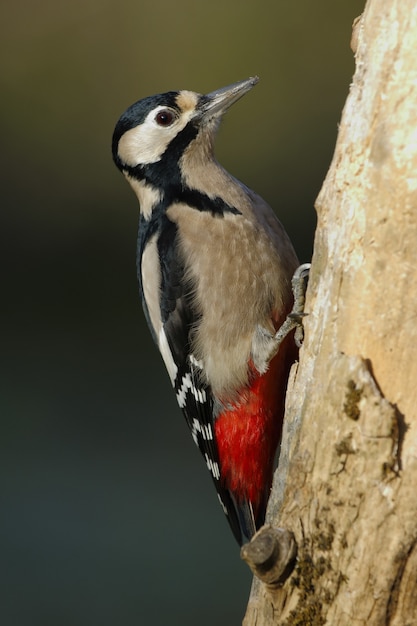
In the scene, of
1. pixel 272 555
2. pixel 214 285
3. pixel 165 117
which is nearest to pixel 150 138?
pixel 165 117

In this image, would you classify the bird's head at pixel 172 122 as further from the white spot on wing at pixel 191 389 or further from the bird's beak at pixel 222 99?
the white spot on wing at pixel 191 389

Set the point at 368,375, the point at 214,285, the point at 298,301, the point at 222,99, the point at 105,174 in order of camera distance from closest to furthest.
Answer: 1. the point at 368,375
2. the point at 298,301
3. the point at 214,285
4. the point at 222,99
5. the point at 105,174

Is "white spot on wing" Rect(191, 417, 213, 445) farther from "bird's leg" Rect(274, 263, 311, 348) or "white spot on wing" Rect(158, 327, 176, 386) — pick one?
"bird's leg" Rect(274, 263, 311, 348)

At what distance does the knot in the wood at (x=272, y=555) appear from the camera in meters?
1.93

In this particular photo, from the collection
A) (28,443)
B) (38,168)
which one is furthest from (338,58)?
(28,443)

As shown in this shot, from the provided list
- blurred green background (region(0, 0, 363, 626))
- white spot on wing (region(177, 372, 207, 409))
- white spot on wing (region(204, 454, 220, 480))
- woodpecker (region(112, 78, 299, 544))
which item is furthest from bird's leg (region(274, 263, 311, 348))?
blurred green background (region(0, 0, 363, 626))

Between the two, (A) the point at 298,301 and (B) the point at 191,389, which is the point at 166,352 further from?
(A) the point at 298,301

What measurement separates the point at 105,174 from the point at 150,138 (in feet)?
13.7

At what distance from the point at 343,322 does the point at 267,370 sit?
83 cm

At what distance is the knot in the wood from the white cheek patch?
139cm

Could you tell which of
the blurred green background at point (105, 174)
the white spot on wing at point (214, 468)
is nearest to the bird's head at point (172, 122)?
the white spot on wing at point (214, 468)

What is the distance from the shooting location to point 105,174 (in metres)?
7.07

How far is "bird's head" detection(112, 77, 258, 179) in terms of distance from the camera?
293cm

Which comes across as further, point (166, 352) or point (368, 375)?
point (166, 352)
